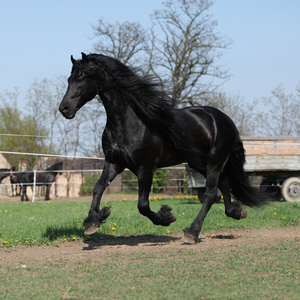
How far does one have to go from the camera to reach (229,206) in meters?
7.79

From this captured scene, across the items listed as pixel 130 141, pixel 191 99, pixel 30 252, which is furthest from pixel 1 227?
pixel 191 99

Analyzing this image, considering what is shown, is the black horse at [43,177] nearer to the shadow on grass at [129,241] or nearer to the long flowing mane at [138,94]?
the shadow on grass at [129,241]

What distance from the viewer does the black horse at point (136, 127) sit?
624cm

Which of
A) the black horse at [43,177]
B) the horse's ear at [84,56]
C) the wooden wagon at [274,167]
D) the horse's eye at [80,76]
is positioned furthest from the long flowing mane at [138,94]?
the black horse at [43,177]

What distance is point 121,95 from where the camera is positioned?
644 centimetres

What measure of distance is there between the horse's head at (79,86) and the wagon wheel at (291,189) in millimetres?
12898

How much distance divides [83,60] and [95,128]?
2792 cm

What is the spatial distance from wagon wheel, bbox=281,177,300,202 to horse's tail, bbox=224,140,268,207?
A: 10.00m

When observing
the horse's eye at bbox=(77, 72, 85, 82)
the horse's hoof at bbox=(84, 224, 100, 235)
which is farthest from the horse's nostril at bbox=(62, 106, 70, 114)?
the horse's hoof at bbox=(84, 224, 100, 235)

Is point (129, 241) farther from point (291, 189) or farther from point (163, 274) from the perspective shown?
point (291, 189)

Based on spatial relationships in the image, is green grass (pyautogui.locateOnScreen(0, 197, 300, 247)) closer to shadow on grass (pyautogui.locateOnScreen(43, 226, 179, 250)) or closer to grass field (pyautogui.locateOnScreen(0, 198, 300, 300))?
shadow on grass (pyautogui.locateOnScreen(43, 226, 179, 250))

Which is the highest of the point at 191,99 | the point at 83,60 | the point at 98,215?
the point at 191,99

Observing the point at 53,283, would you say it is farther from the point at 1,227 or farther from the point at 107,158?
the point at 1,227

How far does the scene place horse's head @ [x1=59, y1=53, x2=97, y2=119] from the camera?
19.9 feet
